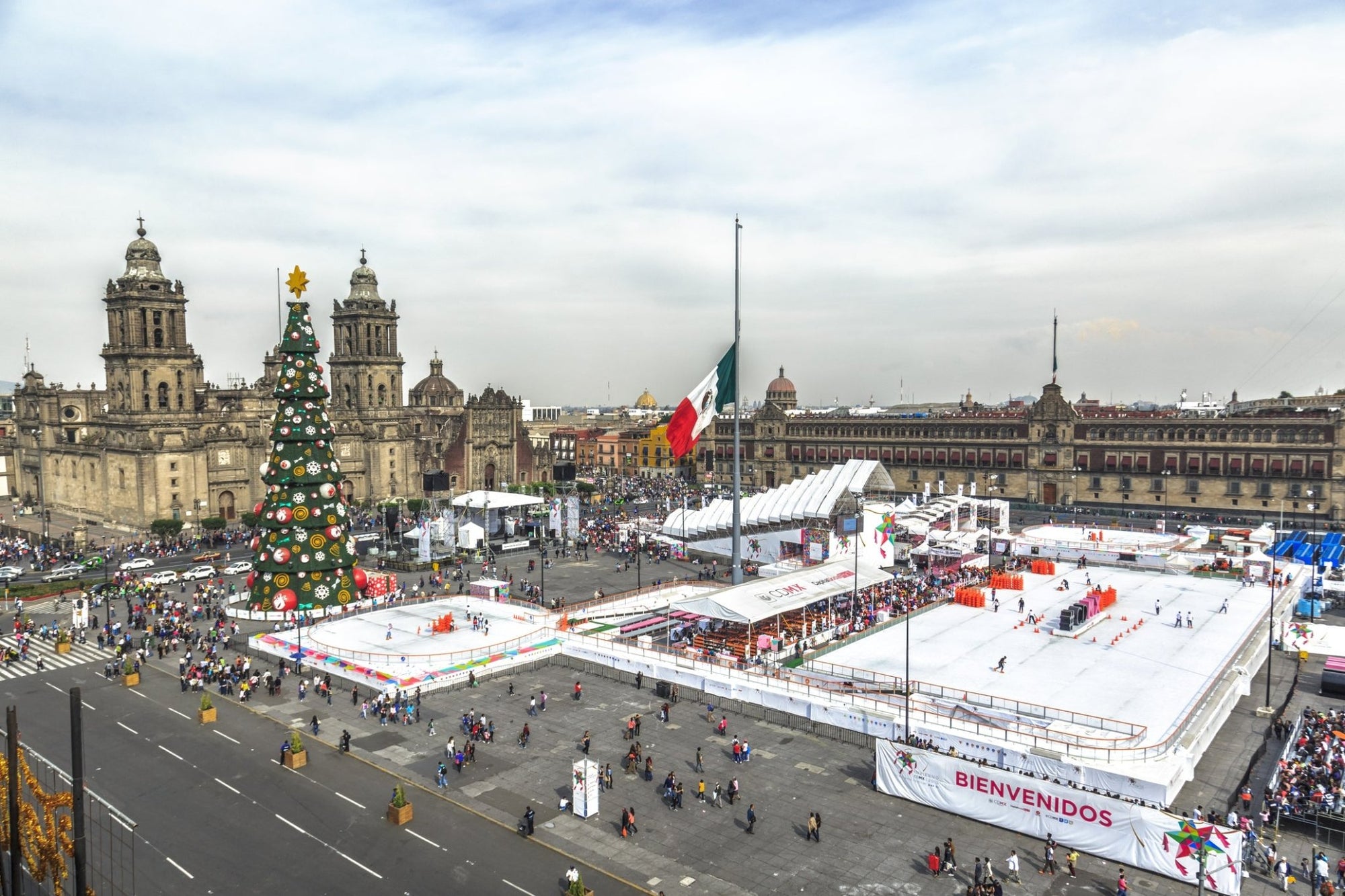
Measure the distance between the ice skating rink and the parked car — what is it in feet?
163

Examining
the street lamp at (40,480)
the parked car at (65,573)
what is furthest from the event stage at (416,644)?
the street lamp at (40,480)

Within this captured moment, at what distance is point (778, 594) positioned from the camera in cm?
4150

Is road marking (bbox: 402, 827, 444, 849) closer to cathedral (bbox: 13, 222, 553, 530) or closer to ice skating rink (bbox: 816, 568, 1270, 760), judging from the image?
ice skating rink (bbox: 816, 568, 1270, 760)

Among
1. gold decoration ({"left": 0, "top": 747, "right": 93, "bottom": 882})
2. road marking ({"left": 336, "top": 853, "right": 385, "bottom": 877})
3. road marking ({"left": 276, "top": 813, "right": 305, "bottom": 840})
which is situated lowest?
road marking ({"left": 336, "top": 853, "right": 385, "bottom": 877})

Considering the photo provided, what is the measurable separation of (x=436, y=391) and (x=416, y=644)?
301 ft

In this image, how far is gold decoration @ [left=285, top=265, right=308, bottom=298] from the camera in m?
43.2

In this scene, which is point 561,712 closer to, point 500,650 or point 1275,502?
point 500,650

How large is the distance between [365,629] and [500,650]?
27.1ft

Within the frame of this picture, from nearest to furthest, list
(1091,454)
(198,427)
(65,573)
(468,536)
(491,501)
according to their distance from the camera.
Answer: (65,573) → (468,536) → (491,501) → (198,427) → (1091,454)

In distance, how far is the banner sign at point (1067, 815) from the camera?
2038 cm

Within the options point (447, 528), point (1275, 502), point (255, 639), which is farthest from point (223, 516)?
point (1275, 502)

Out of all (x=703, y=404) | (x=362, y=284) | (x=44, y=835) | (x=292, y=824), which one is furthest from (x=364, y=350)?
(x=44, y=835)

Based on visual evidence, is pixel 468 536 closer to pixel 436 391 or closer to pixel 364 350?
pixel 364 350

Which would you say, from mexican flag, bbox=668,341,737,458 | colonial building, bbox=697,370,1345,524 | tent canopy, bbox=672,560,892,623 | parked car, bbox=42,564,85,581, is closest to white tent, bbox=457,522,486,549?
parked car, bbox=42,564,85,581
